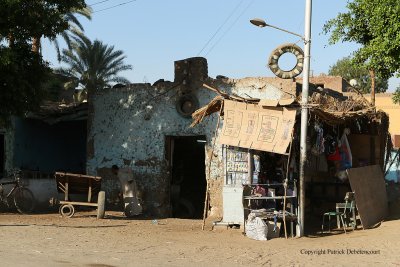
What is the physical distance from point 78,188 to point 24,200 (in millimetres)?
1862

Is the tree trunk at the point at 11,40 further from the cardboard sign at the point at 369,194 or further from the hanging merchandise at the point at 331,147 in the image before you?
the cardboard sign at the point at 369,194

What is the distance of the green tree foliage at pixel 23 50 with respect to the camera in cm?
1307

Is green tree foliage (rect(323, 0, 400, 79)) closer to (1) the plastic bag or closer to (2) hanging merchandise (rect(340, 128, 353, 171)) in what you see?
(2) hanging merchandise (rect(340, 128, 353, 171))

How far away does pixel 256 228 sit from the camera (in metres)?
10.5

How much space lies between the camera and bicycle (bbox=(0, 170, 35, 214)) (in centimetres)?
1441

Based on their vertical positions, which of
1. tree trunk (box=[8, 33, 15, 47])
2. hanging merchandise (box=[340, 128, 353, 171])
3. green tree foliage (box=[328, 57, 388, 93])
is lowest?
hanging merchandise (box=[340, 128, 353, 171])

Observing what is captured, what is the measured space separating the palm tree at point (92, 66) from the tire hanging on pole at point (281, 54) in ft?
53.3

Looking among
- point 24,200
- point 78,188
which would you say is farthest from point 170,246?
point 24,200

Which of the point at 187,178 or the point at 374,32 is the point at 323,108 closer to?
the point at 374,32

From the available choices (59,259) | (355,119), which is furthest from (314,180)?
(59,259)

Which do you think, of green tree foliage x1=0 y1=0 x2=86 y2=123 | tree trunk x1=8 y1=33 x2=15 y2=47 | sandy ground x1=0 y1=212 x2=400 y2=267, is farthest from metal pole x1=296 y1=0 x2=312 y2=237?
tree trunk x1=8 y1=33 x2=15 y2=47

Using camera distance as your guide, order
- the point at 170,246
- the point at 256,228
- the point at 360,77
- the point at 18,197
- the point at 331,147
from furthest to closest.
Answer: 1. the point at 360,77
2. the point at 18,197
3. the point at 331,147
4. the point at 256,228
5. the point at 170,246

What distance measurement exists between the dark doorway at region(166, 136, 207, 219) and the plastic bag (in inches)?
204

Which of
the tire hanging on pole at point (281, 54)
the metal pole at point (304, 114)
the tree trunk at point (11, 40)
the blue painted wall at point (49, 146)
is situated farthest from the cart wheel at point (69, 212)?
the tire hanging on pole at point (281, 54)
